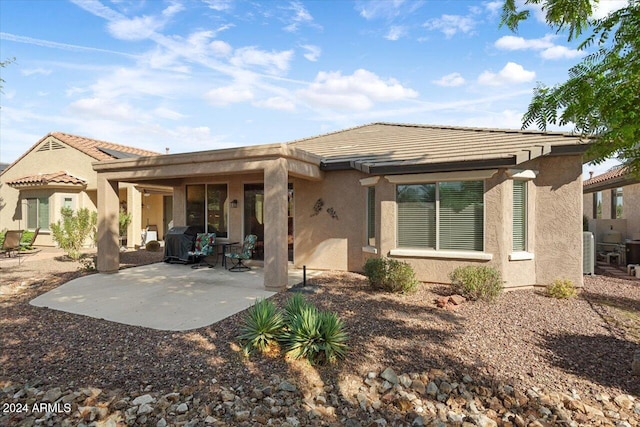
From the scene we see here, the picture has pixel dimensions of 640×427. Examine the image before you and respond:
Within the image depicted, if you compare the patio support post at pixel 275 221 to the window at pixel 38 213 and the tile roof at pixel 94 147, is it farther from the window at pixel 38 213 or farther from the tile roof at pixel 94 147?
the window at pixel 38 213

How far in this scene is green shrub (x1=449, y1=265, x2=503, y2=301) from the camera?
7445mm

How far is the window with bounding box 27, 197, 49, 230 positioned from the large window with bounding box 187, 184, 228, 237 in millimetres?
11471

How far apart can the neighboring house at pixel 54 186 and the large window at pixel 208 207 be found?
719cm

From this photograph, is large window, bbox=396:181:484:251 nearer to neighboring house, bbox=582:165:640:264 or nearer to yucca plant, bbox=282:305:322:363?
yucca plant, bbox=282:305:322:363

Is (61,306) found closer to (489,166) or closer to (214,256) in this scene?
(214,256)

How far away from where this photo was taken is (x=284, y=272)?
8305mm

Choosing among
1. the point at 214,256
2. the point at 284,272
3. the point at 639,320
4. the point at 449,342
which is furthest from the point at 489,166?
the point at 214,256

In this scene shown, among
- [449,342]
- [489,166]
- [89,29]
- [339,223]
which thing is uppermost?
[89,29]

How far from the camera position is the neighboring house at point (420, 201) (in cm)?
838

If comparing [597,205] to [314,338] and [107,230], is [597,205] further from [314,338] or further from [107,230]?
[107,230]

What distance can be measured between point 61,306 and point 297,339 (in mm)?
5770

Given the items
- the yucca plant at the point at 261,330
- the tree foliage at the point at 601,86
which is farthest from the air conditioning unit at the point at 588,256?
the yucca plant at the point at 261,330

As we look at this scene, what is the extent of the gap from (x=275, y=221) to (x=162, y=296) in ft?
10.2

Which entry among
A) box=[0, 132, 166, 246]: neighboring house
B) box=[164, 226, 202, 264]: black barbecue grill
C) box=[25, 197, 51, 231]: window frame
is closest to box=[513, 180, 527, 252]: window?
→ box=[164, 226, 202, 264]: black barbecue grill
